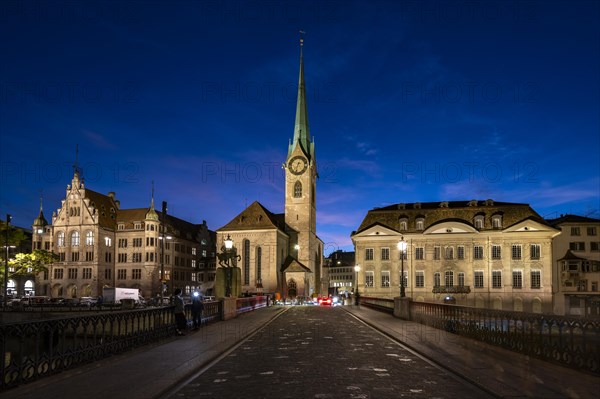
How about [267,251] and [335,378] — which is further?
[267,251]

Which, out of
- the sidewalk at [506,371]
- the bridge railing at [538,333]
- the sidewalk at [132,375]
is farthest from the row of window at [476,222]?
the sidewalk at [132,375]

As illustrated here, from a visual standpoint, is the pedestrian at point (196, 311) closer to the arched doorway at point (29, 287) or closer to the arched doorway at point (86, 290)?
the arched doorway at point (86, 290)

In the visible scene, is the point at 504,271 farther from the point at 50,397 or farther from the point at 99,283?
the point at 50,397

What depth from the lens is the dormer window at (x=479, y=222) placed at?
71500 millimetres

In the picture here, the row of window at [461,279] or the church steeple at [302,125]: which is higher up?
the church steeple at [302,125]

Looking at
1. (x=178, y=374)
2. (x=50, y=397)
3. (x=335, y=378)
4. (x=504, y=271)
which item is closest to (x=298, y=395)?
(x=335, y=378)

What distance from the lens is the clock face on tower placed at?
85062mm

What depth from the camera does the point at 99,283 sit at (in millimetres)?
83438

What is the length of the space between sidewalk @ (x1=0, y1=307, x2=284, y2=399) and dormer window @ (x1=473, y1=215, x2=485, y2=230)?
6078cm

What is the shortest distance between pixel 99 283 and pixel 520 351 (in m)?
79.6

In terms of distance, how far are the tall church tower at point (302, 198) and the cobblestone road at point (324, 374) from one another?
6500 cm

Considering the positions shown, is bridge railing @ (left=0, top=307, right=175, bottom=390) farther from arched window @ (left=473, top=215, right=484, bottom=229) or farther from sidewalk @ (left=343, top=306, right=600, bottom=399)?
arched window @ (left=473, top=215, right=484, bottom=229)

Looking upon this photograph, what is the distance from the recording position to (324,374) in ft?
36.9

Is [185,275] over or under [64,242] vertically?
under
